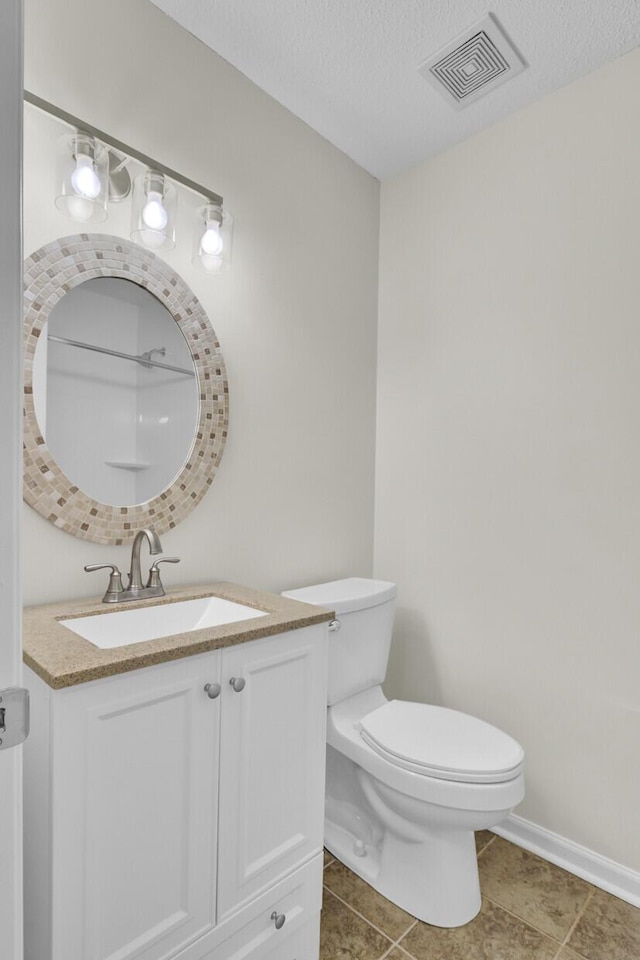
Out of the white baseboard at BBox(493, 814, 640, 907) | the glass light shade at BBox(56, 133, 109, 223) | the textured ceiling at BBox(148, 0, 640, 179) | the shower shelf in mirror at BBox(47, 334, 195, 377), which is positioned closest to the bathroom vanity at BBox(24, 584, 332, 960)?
the shower shelf in mirror at BBox(47, 334, 195, 377)

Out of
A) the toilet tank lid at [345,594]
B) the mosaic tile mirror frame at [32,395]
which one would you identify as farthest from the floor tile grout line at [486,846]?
the mosaic tile mirror frame at [32,395]

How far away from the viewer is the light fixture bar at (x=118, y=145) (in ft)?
4.22

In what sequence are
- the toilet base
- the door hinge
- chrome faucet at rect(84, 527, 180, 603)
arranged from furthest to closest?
1. the toilet base
2. chrome faucet at rect(84, 527, 180, 603)
3. the door hinge

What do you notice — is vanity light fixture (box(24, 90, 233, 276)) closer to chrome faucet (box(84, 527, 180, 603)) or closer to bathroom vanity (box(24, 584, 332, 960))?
chrome faucet (box(84, 527, 180, 603))

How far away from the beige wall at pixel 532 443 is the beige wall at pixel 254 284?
0.73 feet

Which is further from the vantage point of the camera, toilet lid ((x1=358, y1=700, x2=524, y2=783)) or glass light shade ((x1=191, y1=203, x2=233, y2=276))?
glass light shade ((x1=191, y1=203, x2=233, y2=276))

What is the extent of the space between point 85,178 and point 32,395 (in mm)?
541

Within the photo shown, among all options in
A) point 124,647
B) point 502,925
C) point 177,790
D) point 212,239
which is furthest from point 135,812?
point 212,239

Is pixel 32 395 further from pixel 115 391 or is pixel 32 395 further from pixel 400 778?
pixel 400 778

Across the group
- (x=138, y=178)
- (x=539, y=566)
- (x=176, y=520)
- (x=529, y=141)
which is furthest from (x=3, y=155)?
(x=529, y=141)

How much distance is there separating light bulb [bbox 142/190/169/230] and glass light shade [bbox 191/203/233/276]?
0.17 metres

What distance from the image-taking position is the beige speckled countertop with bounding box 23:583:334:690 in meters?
0.93

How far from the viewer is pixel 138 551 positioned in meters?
1.45

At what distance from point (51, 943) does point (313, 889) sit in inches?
26.6
